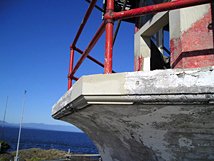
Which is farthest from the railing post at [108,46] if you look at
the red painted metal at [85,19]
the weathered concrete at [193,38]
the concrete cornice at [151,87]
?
the weathered concrete at [193,38]

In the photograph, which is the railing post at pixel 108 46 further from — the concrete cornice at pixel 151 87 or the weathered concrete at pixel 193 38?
the weathered concrete at pixel 193 38

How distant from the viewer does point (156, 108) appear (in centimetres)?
182

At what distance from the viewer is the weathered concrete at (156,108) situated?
1.63 metres

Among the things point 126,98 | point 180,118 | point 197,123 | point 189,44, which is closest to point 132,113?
point 126,98

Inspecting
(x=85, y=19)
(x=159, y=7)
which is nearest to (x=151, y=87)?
(x=159, y=7)

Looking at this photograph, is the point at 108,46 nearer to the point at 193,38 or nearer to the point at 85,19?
the point at 85,19

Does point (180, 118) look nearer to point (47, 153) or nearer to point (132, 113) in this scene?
point (132, 113)

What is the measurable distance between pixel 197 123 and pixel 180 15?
7.47 feet

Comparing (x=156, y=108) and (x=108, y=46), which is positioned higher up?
(x=108, y=46)

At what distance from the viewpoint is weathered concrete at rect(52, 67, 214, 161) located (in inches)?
64.2

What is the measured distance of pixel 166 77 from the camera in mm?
1684

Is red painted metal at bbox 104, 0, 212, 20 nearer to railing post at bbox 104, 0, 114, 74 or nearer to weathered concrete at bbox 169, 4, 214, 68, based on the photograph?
railing post at bbox 104, 0, 114, 74

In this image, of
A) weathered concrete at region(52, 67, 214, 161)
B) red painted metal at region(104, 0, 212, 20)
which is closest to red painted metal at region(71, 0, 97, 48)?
red painted metal at region(104, 0, 212, 20)

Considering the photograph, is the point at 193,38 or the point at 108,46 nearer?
the point at 108,46
